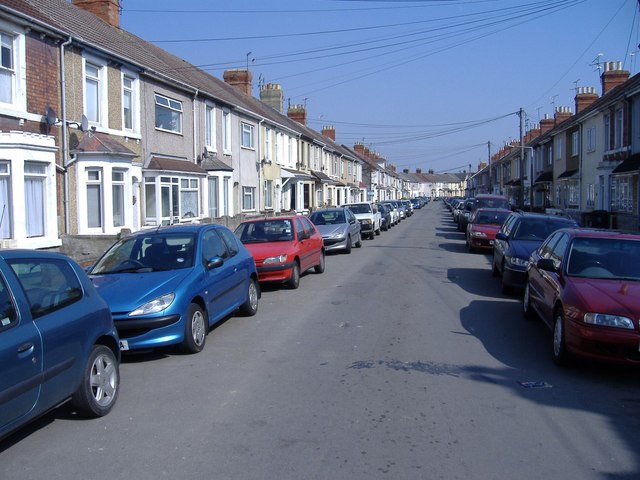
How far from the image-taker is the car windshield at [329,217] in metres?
22.2

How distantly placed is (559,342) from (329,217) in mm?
15560

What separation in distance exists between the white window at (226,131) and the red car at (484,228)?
11.6 m

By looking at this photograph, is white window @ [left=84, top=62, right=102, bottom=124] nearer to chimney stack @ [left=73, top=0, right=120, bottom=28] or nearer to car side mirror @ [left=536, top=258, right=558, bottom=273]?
chimney stack @ [left=73, top=0, right=120, bottom=28]

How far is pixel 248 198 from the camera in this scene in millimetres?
31906

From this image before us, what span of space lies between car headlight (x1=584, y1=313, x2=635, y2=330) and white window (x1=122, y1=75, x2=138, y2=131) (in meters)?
16.0

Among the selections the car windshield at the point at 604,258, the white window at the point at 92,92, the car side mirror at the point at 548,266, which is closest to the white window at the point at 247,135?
the white window at the point at 92,92

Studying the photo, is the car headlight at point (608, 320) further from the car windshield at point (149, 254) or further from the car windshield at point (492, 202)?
the car windshield at point (492, 202)

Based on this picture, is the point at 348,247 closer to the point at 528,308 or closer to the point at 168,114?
the point at 168,114

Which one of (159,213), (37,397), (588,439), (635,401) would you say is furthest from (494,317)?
(159,213)

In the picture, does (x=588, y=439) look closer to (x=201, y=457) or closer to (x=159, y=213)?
(x=201, y=457)

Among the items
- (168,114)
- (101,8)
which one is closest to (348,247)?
(168,114)

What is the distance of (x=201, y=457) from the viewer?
4.72 meters

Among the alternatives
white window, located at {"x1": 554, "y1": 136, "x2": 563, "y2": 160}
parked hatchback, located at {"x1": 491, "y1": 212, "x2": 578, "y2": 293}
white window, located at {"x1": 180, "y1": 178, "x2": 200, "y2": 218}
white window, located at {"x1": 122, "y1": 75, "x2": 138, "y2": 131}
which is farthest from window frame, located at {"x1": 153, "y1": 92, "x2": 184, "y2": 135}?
white window, located at {"x1": 554, "y1": 136, "x2": 563, "y2": 160}

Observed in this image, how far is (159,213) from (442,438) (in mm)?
16909
